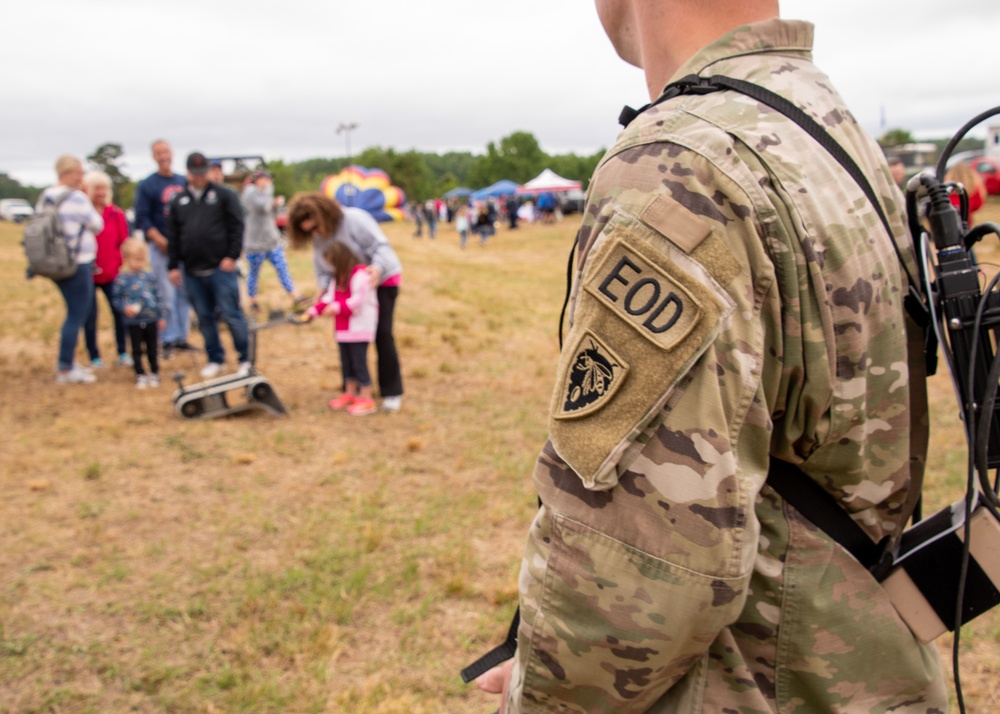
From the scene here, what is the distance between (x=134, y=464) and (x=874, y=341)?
16.1ft

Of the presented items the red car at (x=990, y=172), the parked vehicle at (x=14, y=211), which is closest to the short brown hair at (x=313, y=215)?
the red car at (x=990, y=172)

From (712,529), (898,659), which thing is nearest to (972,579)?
(898,659)

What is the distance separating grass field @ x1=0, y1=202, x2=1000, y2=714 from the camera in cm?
285

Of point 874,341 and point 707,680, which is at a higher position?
point 874,341

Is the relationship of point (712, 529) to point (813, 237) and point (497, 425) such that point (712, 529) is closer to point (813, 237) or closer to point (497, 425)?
point (813, 237)

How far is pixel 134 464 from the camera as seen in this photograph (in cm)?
493

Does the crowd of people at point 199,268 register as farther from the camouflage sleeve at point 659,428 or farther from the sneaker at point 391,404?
the camouflage sleeve at point 659,428

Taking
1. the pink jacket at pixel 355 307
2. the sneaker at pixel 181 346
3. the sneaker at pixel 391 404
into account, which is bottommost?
the sneaker at pixel 391 404

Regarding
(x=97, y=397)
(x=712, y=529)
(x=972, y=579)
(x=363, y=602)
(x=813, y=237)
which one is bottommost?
(x=363, y=602)

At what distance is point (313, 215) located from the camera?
17.4ft

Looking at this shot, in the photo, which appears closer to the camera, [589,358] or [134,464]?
[589,358]

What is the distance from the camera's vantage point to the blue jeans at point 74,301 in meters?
6.46

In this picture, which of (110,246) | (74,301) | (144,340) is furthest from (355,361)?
(110,246)

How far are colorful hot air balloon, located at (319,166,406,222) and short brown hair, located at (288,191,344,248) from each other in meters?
22.0
